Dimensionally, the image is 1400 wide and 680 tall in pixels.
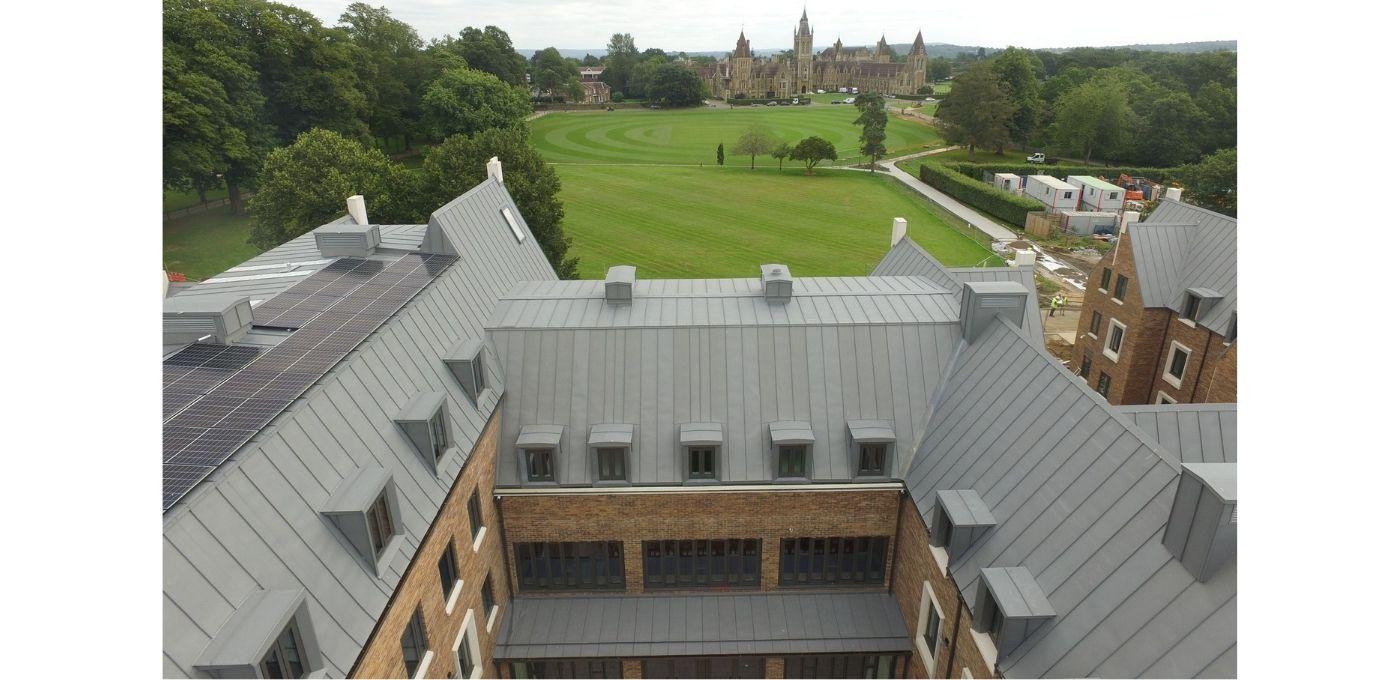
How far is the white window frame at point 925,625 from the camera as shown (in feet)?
55.8

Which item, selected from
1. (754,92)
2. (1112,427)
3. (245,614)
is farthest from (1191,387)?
(754,92)

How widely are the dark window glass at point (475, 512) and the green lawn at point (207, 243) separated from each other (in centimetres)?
4299

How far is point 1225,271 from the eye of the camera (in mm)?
28562

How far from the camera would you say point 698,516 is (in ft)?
66.0

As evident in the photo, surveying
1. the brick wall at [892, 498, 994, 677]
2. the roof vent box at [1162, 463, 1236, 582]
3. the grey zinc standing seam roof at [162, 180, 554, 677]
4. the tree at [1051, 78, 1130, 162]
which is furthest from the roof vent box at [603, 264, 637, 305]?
the tree at [1051, 78, 1130, 162]

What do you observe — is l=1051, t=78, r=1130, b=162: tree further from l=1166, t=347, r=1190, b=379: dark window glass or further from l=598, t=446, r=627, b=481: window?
l=598, t=446, r=627, b=481: window

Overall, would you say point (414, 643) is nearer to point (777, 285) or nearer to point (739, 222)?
point (777, 285)

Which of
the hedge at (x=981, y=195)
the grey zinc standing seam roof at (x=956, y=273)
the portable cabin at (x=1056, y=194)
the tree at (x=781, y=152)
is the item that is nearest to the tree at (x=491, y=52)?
the tree at (x=781, y=152)

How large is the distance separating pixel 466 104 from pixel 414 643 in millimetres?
82089

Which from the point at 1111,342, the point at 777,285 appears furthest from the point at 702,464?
the point at 1111,342

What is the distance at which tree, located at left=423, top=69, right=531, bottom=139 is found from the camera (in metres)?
83.4

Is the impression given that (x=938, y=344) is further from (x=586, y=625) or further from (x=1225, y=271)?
(x=1225, y=271)

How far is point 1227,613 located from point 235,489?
1634 centimetres

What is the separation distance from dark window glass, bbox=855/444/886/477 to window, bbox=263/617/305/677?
46.9ft
